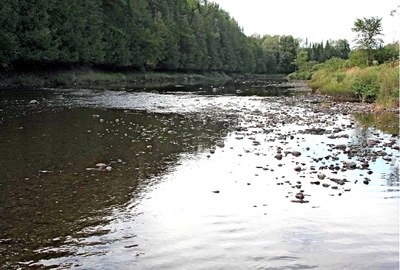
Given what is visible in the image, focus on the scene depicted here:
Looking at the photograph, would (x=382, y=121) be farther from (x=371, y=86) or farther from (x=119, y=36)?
(x=119, y=36)

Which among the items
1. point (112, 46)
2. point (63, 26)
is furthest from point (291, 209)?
point (112, 46)

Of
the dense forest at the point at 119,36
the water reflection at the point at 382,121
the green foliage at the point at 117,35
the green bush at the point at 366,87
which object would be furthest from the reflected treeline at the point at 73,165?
the dense forest at the point at 119,36

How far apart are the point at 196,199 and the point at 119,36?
210 feet

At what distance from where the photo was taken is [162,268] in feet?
19.4

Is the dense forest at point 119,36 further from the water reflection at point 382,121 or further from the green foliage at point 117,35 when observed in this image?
the water reflection at point 382,121

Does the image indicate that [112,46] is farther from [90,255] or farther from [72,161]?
[90,255]

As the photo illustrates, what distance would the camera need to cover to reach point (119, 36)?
69250 millimetres

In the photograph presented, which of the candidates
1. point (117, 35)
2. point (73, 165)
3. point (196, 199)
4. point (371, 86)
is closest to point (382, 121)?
point (371, 86)

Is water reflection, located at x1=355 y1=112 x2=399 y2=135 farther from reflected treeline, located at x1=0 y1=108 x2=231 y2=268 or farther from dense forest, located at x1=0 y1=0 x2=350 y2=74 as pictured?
dense forest, located at x1=0 y1=0 x2=350 y2=74

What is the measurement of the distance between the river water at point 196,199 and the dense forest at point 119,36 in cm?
2935

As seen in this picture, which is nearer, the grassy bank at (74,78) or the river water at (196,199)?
the river water at (196,199)

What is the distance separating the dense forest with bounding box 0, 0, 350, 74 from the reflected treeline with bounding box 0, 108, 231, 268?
25.8 meters

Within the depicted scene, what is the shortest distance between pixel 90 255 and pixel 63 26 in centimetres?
5061

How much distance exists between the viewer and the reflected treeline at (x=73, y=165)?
7348mm
